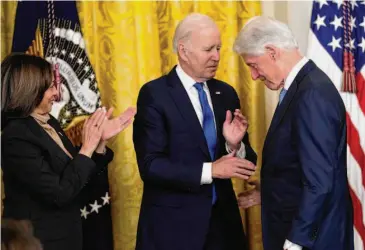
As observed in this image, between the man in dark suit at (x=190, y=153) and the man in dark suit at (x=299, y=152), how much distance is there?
31 centimetres

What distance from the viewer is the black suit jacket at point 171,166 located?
2.42 metres

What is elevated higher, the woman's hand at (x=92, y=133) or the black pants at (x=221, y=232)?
the woman's hand at (x=92, y=133)

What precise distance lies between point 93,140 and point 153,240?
19.4 inches

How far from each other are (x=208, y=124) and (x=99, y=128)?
0.45 metres

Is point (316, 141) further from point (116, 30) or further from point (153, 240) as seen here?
point (116, 30)

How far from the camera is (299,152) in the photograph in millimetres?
1914

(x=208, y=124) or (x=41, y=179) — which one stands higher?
(x=208, y=124)

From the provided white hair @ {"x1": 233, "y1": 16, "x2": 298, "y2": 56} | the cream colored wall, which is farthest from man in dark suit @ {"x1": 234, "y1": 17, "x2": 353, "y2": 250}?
the cream colored wall

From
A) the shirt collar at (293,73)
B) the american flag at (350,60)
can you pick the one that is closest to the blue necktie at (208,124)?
the shirt collar at (293,73)

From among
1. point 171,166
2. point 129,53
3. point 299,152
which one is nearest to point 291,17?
point 129,53

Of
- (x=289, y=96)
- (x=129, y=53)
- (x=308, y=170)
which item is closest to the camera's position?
(x=308, y=170)

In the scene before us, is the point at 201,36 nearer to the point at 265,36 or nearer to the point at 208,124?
the point at 208,124

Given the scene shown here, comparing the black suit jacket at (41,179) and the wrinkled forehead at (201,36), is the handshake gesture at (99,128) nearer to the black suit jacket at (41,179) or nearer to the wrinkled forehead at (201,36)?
the black suit jacket at (41,179)

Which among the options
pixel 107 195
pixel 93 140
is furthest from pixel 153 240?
pixel 107 195
